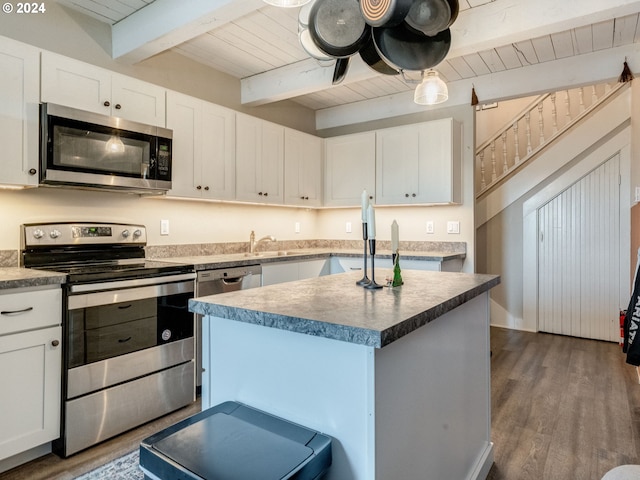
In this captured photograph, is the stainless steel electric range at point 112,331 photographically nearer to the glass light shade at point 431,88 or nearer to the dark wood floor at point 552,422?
the dark wood floor at point 552,422

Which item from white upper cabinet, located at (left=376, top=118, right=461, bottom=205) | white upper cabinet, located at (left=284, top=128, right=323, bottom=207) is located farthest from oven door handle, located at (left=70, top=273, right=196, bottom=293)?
white upper cabinet, located at (left=376, top=118, right=461, bottom=205)

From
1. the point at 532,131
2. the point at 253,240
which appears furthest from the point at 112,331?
the point at 532,131

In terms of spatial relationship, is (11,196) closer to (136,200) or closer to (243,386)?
(136,200)

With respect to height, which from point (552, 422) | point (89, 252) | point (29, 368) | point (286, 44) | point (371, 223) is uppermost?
point (286, 44)

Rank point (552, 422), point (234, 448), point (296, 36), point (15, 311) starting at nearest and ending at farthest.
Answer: point (234, 448)
point (15, 311)
point (552, 422)
point (296, 36)

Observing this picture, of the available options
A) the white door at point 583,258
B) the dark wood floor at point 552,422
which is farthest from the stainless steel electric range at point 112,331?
the white door at point 583,258

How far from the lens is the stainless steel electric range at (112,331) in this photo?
6.56ft

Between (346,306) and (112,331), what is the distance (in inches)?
62.0

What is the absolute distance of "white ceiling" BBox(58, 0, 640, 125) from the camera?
2234 mm

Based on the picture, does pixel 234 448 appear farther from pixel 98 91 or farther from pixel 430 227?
pixel 430 227

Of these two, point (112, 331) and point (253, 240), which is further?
point (253, 240)

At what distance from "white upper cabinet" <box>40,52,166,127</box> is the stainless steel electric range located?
75 cm

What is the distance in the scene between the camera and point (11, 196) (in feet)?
7.50

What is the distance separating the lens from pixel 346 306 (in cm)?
120
